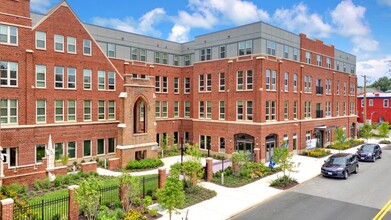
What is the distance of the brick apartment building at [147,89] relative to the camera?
24.0 meters

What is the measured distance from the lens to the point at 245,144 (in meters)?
30.4

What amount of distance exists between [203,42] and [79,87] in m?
16.3

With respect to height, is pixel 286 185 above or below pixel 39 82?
below

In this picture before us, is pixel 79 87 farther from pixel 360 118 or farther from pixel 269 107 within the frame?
pixel 360 118

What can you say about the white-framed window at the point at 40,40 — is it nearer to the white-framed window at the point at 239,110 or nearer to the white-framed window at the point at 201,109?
the white-framed window at the point at 201,109

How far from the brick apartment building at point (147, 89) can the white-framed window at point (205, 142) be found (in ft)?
0.41

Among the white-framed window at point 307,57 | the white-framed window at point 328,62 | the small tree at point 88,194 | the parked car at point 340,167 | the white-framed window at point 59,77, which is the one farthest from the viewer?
the white-framed window at point 328,62

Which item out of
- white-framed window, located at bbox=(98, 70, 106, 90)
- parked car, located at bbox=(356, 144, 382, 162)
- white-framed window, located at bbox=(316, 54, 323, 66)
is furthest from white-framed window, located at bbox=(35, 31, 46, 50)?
white-framed window, located at bbox=(316, 54, 323, 66)

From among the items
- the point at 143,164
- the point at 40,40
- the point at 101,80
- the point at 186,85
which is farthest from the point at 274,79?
the point at 40,40

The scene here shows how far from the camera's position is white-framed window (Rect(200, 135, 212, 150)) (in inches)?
1346

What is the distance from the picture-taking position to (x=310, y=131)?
36719 millimetres

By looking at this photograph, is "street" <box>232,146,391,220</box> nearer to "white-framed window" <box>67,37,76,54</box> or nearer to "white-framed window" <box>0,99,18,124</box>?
"white-framed window" <box>0,99,18,124</box>

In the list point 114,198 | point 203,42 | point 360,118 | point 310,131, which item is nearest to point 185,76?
point 203,42

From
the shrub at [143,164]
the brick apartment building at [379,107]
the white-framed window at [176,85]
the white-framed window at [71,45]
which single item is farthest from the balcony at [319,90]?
the brick apartment building at [379,107]
